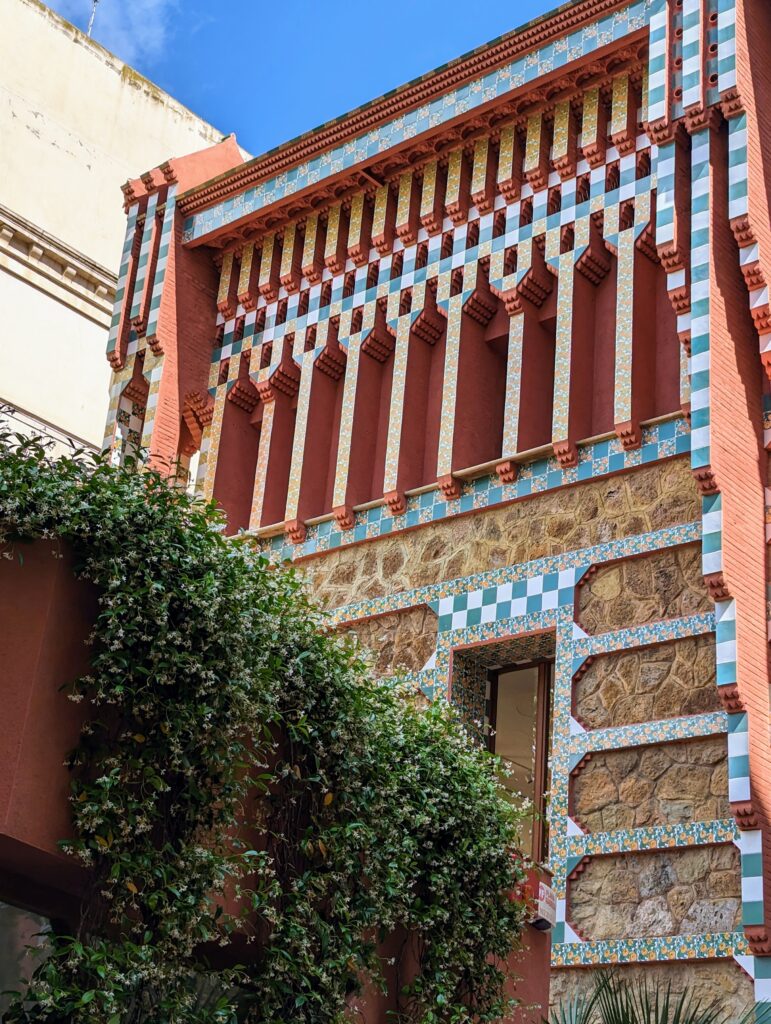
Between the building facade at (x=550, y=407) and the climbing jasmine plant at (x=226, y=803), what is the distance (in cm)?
285

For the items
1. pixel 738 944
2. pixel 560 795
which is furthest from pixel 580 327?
pixel 738 944

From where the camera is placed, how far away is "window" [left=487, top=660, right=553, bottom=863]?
11.9 m

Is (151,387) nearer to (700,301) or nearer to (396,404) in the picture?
(396,404)

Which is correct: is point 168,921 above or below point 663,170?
below

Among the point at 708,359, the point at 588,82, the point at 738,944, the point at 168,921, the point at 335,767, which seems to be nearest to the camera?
the point at 168,921

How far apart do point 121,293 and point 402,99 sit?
3.57 m

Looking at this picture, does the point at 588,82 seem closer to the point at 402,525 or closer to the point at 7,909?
the point at 402,525

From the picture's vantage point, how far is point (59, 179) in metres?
21.2

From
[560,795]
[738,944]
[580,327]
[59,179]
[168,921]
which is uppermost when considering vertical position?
[59,179]

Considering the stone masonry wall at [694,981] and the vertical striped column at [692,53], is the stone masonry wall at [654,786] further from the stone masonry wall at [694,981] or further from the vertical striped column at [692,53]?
the vertical striped column at [692,53]

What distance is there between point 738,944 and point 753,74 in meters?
6.42

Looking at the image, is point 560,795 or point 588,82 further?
point 588,82

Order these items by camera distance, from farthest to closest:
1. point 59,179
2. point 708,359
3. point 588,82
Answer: point 59,179
point 588,82
point 708,359

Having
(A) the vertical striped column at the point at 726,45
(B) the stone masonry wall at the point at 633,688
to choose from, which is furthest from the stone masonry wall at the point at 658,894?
(A) the vertical striped column at the point at 726,45
